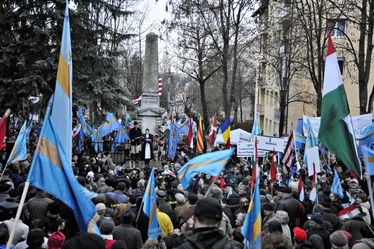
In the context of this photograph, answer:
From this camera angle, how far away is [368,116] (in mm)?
16188

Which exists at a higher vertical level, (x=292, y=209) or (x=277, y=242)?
(x=277, y=242)

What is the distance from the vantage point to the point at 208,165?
8.61 m

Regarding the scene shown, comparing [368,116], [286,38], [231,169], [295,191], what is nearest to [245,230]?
[295,191]

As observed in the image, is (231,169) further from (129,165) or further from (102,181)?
(102,181)

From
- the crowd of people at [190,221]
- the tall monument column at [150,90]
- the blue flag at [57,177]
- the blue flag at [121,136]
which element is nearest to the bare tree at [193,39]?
the tall monument column at [150,90]

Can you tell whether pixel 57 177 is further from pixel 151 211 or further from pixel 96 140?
pixel 96 140

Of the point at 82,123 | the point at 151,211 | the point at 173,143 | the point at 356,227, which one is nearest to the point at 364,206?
the point at 356,227

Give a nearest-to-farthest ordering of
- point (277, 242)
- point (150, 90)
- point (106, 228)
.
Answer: point (277, 242)
point (106, 228)
point (150, 90)

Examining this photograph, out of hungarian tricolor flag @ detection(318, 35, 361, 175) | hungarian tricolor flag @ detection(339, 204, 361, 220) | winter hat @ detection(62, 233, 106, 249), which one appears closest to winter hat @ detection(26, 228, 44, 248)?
winter hat @ detection(62, 233, 106, 249)

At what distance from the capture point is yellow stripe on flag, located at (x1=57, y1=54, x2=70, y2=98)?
254 inches

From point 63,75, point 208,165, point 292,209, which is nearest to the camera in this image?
point 63,75

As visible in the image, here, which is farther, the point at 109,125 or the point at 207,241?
the point at 109,125

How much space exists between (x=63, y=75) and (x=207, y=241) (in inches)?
137

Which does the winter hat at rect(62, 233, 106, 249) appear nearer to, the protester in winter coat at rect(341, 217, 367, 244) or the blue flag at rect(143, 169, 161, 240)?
the blue flag at rect(143, 169, 161, 240)
